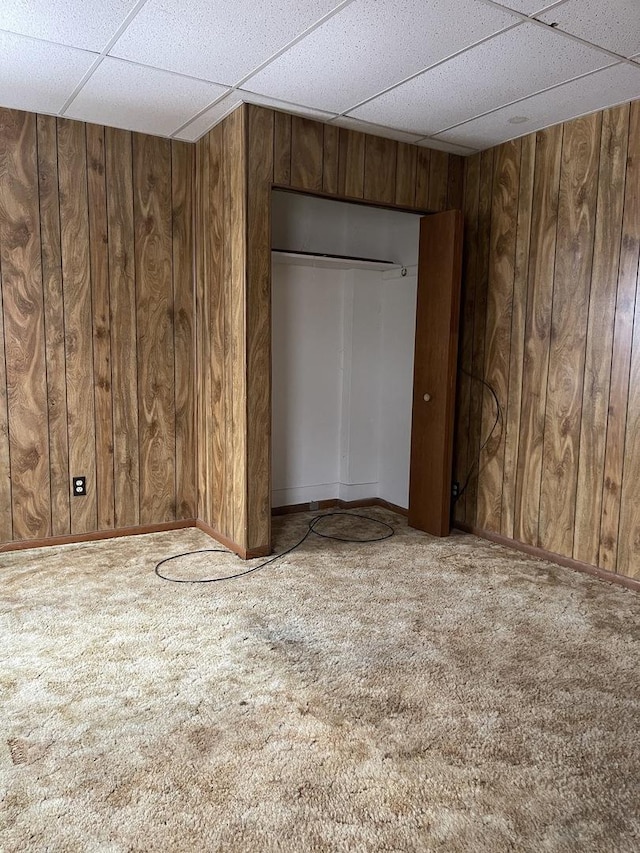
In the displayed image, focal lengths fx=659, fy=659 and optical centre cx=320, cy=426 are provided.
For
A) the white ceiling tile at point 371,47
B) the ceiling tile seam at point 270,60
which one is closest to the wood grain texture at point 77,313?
the ceiling tile seam at point 270,60

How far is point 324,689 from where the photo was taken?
7.57 ft

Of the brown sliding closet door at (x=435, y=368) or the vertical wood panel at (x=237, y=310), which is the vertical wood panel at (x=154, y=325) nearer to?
the vertical wood panel at (x=237, y=310)

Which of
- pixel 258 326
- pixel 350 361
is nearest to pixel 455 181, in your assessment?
pixel 350 361

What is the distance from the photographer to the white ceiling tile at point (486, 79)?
267cm

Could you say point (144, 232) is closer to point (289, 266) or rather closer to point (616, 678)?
point (289, 266)

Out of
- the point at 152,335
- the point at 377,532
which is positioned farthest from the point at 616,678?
the point at 152,335

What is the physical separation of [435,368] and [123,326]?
6.32 ft

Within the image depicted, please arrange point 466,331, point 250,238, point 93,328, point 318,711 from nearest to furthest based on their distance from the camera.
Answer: point 318,711, point 250,238, point 93,328, point 466,331

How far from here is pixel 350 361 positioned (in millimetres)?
4906

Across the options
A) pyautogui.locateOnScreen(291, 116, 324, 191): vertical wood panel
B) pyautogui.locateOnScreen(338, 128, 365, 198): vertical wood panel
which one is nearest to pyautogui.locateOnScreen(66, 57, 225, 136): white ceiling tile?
pyautogui.locateOnScreen(291, 116, 324, 191): vertical wood panel

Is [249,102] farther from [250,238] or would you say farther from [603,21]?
[603,21]

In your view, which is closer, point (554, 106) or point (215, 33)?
point (215, 33)

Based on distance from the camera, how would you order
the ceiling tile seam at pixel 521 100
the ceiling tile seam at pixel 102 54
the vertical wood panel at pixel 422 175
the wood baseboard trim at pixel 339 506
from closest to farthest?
the ceiling tile seam at pixel 102 54 < the ceiling tile seam at pixel 521 100 < the vertical wood panel at pixel 422 175 < the wood baseboard trim at pixel 339 506

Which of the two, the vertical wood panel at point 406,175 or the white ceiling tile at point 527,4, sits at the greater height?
the white ceiling tile at point 527,4
